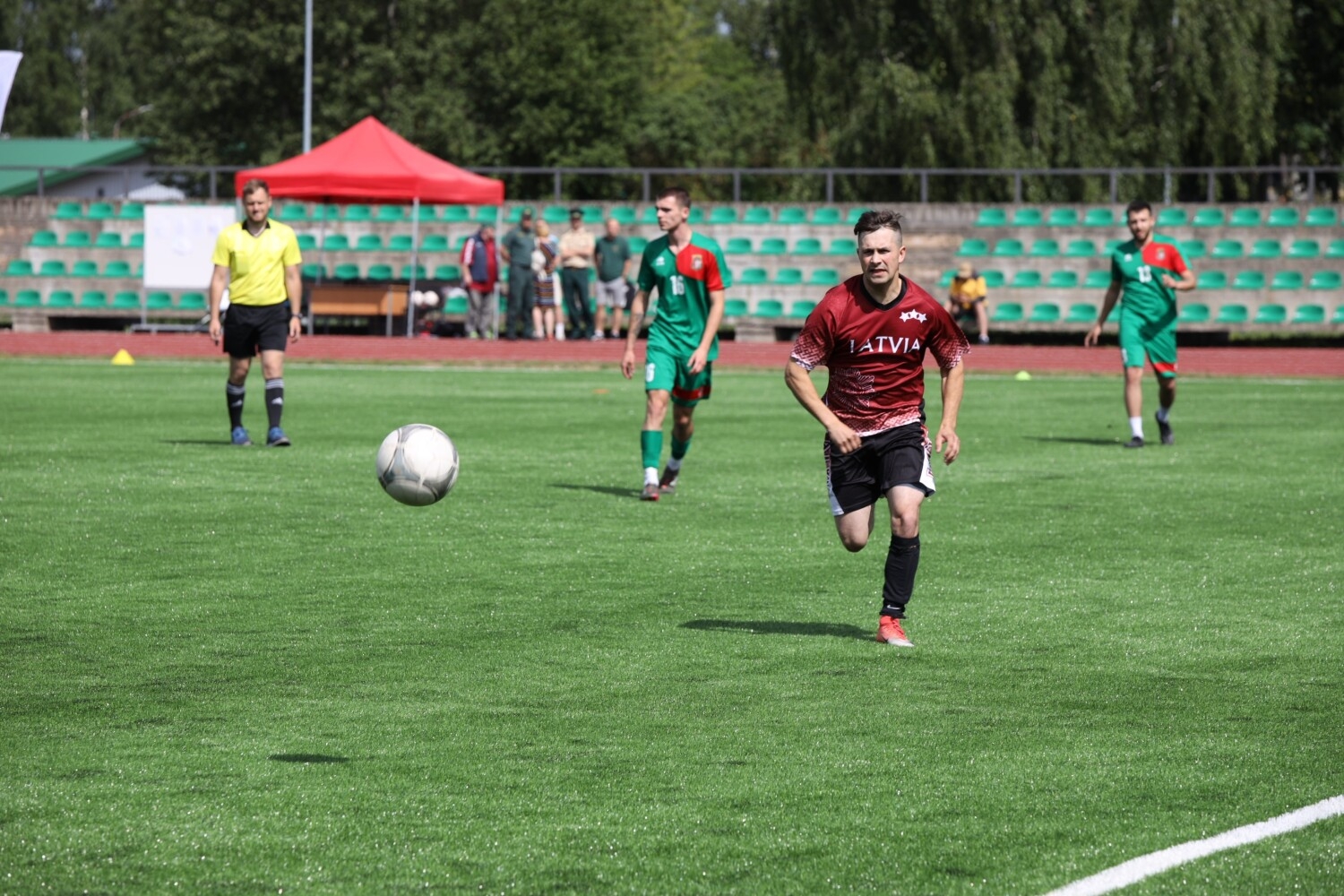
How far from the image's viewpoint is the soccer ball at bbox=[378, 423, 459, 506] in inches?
364

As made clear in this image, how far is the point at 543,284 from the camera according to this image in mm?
33062

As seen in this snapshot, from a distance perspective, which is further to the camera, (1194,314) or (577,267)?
(1194,314)

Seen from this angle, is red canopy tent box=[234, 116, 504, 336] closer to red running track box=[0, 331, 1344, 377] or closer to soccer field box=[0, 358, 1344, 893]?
red running track box=[0, 331, 1344, 377]

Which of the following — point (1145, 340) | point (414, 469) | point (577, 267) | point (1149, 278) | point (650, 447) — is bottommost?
point (650, 447)

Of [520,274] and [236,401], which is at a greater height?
[520,274]

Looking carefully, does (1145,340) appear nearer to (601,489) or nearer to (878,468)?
(601,489)

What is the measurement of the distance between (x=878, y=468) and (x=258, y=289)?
8.38 metres

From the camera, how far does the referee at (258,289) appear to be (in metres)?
14.7

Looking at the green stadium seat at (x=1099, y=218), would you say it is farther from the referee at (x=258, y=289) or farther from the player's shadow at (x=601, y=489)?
the player's shadow at (x=601, y=489)

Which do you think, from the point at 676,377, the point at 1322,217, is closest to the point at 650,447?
the point at 676,377

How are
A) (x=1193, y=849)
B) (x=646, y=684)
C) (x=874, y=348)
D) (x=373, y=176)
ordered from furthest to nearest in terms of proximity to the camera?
(x=373, y=176), (x=874, y=348), (x=646, y=684), (x=1193, y=849)

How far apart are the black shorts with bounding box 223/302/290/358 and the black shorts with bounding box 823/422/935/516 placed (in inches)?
325

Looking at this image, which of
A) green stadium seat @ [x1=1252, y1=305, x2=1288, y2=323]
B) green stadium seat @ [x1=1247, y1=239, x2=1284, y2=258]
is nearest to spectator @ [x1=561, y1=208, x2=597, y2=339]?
green stadium seat @ [x1=1252, y1=305, x2=1288, y2=323]

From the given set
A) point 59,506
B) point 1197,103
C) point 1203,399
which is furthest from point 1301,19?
point 59,506
